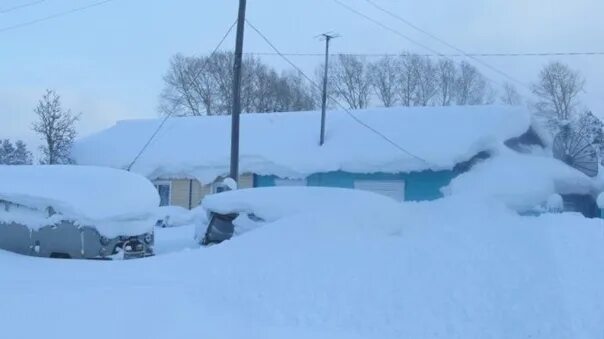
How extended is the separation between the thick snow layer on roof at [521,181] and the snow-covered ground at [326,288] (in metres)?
10.5

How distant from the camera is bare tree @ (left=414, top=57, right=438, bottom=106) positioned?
50500 mm

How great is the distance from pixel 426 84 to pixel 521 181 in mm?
29691

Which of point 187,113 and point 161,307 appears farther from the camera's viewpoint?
point 187,113

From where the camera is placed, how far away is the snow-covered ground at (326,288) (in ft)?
21.1

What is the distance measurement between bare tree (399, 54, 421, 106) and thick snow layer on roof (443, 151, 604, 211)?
26.9 m

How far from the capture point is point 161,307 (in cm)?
681

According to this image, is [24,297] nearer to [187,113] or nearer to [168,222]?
[168,222]

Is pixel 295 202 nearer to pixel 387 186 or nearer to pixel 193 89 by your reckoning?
pixel 387 186

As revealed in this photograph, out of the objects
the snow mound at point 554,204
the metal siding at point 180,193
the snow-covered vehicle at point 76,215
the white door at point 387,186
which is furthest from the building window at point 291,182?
the snow-covered vehicle at point 76,215

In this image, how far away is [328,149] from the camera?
26.1m

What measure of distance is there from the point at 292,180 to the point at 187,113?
26652 millimetres

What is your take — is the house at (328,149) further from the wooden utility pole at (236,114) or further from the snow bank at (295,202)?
the snow bank at (295,202)

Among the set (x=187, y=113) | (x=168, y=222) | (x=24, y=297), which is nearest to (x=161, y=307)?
(x=24, y=297)

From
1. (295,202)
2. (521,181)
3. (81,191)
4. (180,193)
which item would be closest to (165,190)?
(180,193)
